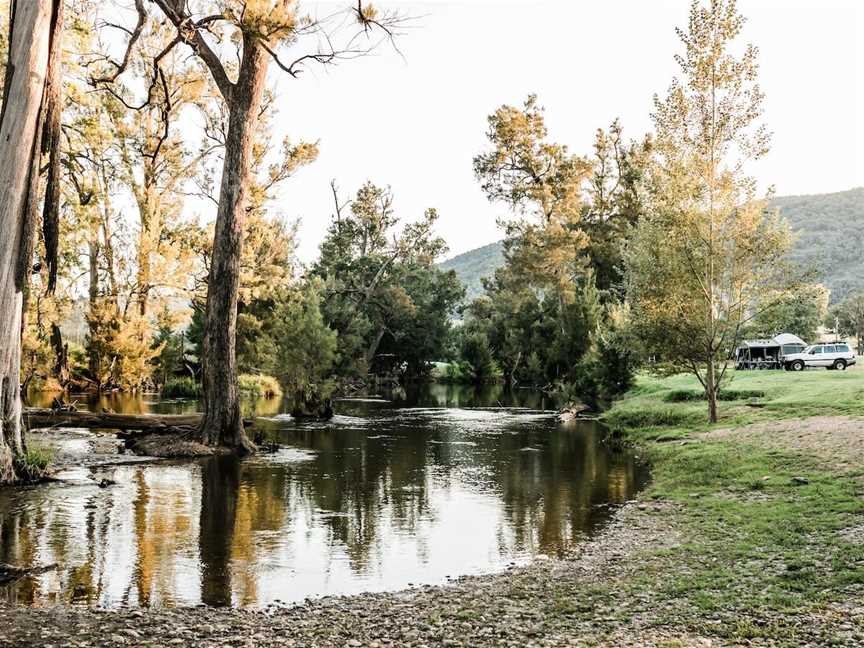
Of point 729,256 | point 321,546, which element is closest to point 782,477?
point 321,546

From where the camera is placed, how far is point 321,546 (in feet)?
A: 37.1

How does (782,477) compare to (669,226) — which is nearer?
(782,477)

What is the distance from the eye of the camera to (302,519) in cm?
1308

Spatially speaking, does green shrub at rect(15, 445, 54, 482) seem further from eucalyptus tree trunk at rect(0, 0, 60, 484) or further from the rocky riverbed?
the rocky riverbed

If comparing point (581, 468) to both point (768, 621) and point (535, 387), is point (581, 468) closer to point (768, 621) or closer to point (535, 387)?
point (768, 621)

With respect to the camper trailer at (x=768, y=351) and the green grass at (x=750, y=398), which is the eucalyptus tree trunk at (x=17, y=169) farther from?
the camper trailer at (x=768, y=351)

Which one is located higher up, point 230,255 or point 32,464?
point 230,255

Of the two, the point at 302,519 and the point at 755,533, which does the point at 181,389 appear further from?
the point at 755,533

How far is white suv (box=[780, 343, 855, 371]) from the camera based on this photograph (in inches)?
1799

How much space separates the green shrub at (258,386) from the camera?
45.9 metres

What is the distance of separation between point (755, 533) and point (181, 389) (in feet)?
124

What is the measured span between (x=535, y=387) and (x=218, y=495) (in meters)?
47.7

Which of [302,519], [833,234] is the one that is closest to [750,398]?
[302,519]

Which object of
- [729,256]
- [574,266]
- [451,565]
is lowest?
[451,565]
